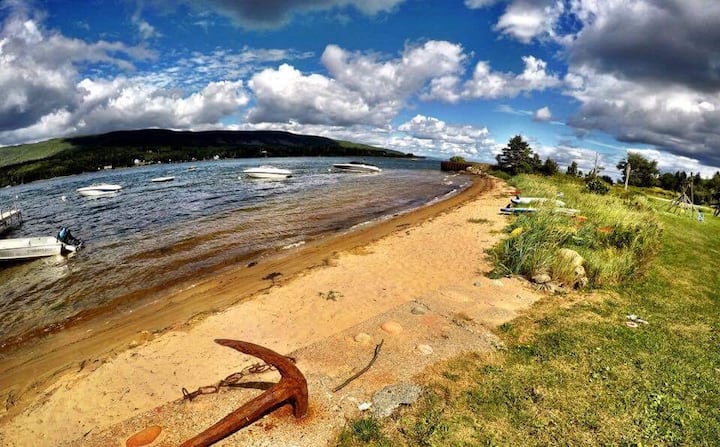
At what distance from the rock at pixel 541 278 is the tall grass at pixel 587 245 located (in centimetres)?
17

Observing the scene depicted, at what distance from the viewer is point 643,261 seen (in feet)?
41.9

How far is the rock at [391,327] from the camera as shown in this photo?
8.20 m

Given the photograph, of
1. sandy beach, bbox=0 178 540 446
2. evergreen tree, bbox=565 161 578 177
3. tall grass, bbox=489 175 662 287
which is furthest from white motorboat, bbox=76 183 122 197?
evergreen tree, bbox=565 161 578 177

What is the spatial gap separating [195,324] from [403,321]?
5317 millimetres

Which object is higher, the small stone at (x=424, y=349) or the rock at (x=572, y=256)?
the rock at (x=572, y=256)

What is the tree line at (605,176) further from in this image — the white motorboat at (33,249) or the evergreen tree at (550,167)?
the white motorboat at (33,249)

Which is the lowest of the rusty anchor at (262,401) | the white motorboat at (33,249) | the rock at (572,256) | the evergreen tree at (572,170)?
the white motorboat at (33,249)

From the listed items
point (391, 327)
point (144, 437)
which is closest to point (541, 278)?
point (391, 327)

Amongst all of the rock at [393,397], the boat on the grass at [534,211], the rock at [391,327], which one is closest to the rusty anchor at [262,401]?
the rock at [393,397]

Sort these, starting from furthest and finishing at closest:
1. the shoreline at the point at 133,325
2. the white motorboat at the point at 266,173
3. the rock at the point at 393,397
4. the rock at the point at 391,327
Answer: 1. the white motorboat at the point at 266,173
2. the rock at the point at 391,327
3. the shoreline at the point at 133,325
4. the rock at the point at 393,397

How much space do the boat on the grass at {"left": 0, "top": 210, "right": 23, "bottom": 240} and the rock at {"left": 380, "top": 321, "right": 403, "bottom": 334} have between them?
1202 inches

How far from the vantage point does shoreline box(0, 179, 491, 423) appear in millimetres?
7734

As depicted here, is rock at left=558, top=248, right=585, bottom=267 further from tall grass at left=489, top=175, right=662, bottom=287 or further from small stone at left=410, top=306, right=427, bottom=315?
small stone at left=410, top=306, right=427, bottom=315

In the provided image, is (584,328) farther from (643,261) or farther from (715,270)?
(715,270)
